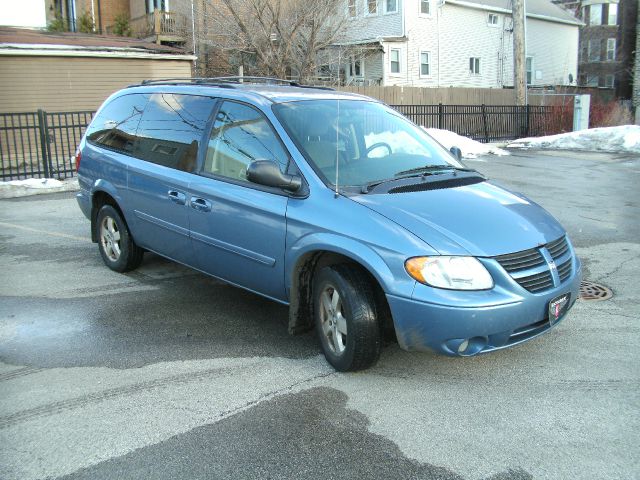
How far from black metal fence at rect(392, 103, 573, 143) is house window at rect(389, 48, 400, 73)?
271 inches

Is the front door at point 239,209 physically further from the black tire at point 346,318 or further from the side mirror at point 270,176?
the black tire at point 346,318

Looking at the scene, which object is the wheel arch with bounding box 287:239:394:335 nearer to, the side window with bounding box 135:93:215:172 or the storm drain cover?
the side window with bounding box 135:93:215:172

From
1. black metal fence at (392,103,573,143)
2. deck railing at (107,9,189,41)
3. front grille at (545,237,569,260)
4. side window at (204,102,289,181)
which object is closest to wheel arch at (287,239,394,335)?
side window at (204,102,289,181)

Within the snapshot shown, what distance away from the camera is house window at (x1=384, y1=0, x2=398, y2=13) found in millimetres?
30078

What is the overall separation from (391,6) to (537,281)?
28766mm

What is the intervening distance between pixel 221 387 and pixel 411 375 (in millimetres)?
1203

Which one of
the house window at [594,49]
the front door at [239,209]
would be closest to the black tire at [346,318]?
the front door at [239,209]

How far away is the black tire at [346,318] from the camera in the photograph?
3.89 m

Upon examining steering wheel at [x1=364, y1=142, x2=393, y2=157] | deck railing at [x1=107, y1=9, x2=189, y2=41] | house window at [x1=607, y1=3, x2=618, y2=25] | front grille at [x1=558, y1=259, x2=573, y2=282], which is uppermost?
house window at [x1=607, y1=3, x2=618, y2=25]

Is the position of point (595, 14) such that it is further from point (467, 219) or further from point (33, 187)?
point (467, 219)

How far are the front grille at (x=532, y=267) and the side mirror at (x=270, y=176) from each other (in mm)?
1407

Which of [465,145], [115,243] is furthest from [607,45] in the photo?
[115,243]

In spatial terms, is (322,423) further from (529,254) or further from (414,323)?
(529,254)

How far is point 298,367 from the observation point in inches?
169
